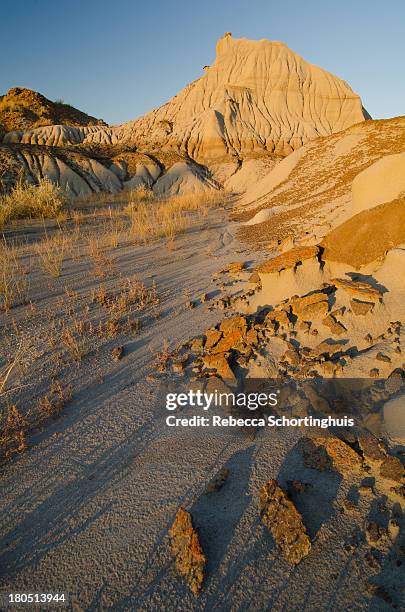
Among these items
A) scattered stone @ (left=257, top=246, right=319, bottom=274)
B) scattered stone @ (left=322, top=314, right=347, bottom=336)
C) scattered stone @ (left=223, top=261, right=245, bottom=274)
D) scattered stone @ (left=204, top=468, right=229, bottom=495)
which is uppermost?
scattered stone @ (left=257, top=246, right=319, bottom=274)

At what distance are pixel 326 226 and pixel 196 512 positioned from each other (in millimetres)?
4270

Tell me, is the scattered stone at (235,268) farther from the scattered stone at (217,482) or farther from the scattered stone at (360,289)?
the scattered stone at (217,482)

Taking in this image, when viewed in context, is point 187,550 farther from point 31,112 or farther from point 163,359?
point 31,112

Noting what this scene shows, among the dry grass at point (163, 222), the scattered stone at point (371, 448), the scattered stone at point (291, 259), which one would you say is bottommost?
the scattered stone at point (371, 448)

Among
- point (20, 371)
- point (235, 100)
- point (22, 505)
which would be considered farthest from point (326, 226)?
point (235, 100)

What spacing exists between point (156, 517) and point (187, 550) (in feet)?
0.87

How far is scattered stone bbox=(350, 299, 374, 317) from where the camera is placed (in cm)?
261

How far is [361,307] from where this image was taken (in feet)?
8.59

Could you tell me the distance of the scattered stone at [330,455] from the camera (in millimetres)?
1641

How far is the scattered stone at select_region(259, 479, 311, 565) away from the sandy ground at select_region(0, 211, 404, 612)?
0.11 ft

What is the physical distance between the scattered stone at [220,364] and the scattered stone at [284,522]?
0.93 metres

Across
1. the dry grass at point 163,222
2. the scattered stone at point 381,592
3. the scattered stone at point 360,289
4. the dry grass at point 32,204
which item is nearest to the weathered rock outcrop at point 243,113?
the dry grass at point 163,222

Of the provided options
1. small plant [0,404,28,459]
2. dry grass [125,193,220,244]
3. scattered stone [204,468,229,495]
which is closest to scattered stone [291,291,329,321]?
scattered stone [204,468,229,495]

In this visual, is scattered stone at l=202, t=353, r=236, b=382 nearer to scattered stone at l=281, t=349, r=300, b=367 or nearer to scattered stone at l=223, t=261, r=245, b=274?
scattered stone at l=281, t=349, r=300, b=367
